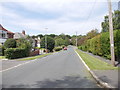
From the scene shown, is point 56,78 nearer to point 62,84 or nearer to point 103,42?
point 62,84

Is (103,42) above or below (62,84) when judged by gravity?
above

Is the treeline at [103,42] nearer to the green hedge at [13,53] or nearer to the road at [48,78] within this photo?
the road at [48,78]

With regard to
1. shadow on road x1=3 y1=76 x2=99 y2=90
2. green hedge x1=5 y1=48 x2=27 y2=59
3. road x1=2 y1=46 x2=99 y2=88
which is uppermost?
green hedge x1=5 y1=48 x2=27 y2=59

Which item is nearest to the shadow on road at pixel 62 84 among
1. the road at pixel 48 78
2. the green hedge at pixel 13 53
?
the road at pixel 48 78

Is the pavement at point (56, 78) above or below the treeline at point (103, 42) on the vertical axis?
below

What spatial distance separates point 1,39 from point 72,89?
140 ft

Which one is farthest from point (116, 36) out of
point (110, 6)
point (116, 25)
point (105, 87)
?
point (116, 25)

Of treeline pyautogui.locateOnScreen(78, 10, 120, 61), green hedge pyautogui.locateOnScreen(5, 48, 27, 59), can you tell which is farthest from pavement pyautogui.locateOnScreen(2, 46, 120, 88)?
green hedge pyautogui.locateOnScreen(5, 48, 27, 59)

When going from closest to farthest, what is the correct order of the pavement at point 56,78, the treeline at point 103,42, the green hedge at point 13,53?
the pavement at point 56,78 < the treeline at point 103,42 < the green hedge at point 13,53

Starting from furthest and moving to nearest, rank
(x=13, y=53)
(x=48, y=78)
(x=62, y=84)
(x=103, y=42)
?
(x=13, y=53)
(x=103, y=42)
(x=48, y=78)
(x=62, y=84)

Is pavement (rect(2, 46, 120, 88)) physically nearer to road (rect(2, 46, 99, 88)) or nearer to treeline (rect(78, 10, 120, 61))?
road (rect(2, 46, 99, 88))

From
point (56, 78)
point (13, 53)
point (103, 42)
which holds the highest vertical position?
point (103, 42)

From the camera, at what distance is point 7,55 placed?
25.2 m

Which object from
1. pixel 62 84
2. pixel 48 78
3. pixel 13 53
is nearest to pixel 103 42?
pixel 48 78
